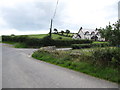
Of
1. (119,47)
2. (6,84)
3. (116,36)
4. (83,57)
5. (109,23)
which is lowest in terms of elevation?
(6,84)

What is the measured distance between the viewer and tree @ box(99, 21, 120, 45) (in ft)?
24.0

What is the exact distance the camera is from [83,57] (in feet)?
30.8

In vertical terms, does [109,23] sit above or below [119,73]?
above

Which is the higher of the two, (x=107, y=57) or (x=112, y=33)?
(x=112, y=33)

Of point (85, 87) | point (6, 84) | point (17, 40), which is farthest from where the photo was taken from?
point (17, 40)

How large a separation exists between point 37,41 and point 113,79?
30869 millimetres

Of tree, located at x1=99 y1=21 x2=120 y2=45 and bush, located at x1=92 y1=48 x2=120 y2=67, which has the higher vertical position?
tree, located at x1=99 y1=21 x2=120 y2=45

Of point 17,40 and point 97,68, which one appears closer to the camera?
point 97,68

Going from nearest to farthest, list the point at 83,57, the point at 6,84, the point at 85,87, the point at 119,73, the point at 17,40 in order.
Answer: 1. the point at 85,87
2. the point at 6,84
3. the point at 119,73
4. the point at 83,57
5. the point at 17,40

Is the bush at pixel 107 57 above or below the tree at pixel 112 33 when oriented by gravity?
below

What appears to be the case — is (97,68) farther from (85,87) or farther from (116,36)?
(85,87)

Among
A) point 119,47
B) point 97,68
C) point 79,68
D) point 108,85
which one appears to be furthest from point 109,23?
point 108,85

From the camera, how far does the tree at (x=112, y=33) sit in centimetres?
730

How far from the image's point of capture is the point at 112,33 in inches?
296
